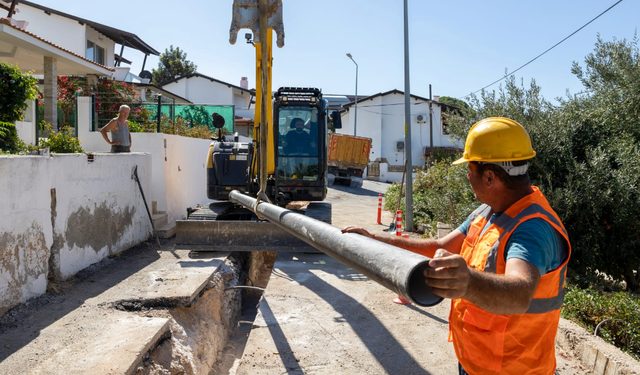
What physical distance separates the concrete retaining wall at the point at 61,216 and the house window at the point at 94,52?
14648 millimetres

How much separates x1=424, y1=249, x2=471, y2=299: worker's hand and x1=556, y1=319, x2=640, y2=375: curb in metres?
3.37

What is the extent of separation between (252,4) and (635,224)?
6011 millimetres

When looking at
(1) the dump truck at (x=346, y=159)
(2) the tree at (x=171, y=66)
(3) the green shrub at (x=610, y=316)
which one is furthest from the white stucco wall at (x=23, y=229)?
(2) the tree at (x=171, y=66)

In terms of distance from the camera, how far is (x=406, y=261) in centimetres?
147

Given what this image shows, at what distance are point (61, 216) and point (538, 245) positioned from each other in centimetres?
673

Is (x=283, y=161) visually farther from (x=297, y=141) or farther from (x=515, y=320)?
(x=515, y=320)

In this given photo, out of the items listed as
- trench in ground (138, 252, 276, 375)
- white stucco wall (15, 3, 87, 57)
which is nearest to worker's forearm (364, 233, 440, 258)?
trench in ground (138, 252, 276, 375)

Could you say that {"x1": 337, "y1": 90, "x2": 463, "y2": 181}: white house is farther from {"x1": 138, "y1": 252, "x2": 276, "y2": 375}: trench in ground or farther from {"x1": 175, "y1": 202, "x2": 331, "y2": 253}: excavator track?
{"x1": 175, "y1": 202, "x2": 331, "y2": 253}: excavator track

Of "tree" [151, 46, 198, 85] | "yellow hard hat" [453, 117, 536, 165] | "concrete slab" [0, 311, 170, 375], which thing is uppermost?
"tree" [151, 46, 198, 85]

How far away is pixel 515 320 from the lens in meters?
2.04

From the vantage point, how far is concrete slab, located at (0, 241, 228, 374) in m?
4.11

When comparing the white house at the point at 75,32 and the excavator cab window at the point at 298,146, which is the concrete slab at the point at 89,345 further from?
the white house at the point at 75,32

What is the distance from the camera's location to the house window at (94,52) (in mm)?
21969

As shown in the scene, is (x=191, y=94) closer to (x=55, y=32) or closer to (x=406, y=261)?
(x=55, y=32)
